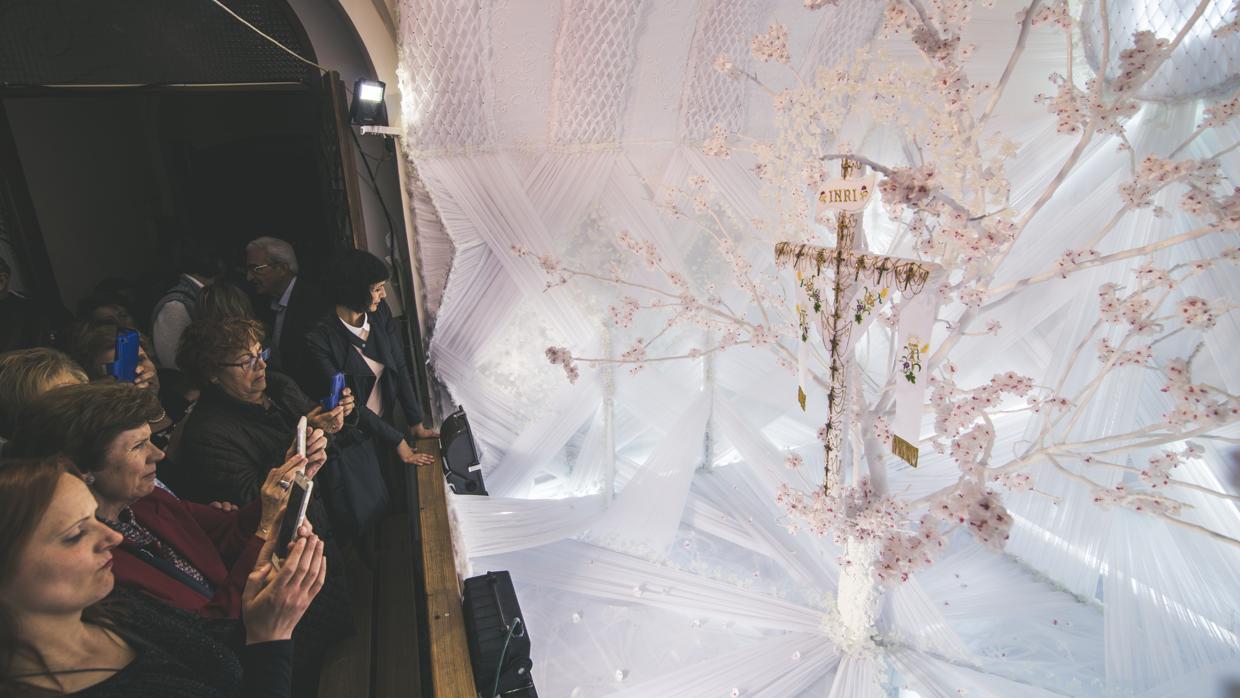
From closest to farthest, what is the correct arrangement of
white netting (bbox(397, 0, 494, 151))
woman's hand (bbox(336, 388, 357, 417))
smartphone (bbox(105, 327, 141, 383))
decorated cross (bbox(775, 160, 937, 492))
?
1. decorated cross (bbox(775, 160, 937, 492))
2. smartphone (bbox(105, 327, 141, 383))
3. woman's hand (bbox(336, 388, 357, 417))
4. white netting (bbox(397, 0, 494, 151))

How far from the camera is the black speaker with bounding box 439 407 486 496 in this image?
2.37 metres

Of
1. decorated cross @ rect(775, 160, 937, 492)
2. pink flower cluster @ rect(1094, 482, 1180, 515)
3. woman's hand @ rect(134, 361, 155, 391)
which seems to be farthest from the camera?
woman's hand @ rect(134, 361, 155, 391)

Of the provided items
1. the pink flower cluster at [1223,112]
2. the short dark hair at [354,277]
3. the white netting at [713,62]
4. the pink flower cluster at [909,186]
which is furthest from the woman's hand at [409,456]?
the pink flower cluster at [1223,112]

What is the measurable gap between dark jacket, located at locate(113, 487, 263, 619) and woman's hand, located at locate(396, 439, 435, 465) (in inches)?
34.3

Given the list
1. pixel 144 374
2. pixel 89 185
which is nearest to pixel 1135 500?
pixel 144 374

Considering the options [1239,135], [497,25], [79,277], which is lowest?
[79,277]

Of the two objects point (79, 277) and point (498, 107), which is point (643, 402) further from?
point (79, 277)

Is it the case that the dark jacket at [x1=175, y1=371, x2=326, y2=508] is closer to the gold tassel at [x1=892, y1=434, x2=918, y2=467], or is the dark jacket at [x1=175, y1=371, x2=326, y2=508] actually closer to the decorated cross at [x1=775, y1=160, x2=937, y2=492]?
the decorated cross at [x1=775, y1=160, x2=937, y2=492]

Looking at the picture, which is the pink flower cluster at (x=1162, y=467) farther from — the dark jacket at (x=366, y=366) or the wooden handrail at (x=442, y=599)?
the dark jacket at (x=366, y=366)

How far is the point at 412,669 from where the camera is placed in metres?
1.76

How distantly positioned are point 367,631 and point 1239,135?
8.98 feet

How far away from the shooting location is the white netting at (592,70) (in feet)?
7.97

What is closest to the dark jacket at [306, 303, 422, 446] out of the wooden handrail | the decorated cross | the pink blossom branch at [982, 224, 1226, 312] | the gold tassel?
the wooden handrail

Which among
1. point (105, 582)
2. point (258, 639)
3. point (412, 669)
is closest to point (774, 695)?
point (412, 669)
